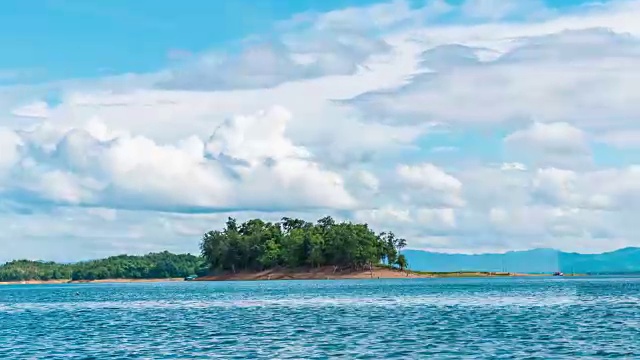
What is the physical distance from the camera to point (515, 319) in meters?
86.4

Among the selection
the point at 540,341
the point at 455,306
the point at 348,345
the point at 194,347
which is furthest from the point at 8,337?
the point at 455,306

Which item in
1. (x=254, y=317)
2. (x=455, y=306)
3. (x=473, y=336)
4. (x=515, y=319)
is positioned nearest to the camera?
(x=473, y=336)

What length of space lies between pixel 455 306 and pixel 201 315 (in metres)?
32.4

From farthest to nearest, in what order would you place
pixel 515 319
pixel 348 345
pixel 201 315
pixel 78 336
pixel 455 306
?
pixel 455 306
pixel 201 315
pixel 515 319
pixel 78 336
pixel 348 345

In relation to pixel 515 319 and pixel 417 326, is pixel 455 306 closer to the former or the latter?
pixel 515 319

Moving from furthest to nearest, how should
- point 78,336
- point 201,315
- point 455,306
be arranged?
point 455,306, point 201,315, point 78,336

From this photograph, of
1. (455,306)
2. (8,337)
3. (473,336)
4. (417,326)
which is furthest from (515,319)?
(8,337)

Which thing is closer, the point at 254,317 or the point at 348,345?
the point at 348,345

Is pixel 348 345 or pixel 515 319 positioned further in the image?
pixel 515 319

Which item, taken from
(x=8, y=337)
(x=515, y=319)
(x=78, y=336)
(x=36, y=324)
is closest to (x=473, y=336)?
(x=515, y=319)

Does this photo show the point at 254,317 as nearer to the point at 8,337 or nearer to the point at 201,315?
the point at 201,315

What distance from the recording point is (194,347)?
6378 cm

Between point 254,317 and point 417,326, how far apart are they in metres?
24.0

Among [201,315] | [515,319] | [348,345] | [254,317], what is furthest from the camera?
[201,315]
